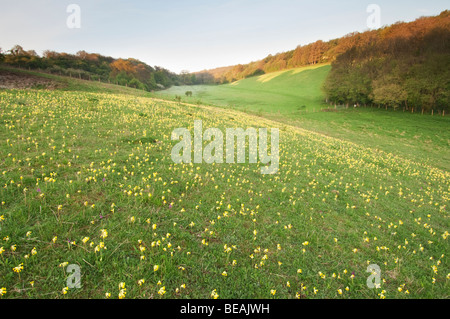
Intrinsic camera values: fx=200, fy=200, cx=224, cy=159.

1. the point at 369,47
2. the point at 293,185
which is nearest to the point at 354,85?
the point at 369,47

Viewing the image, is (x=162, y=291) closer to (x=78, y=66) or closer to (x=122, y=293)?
(x=122, y=293)

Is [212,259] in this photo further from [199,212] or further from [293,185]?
[293,185]

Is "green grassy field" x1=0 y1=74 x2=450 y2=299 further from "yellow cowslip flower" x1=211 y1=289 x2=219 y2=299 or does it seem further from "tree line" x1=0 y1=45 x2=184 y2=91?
"tree line" x1=0 y1=45 x2=184 y2=91

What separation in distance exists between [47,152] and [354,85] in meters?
77.1

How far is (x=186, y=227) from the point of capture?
5.84m

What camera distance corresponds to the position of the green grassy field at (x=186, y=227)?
4.22 metres

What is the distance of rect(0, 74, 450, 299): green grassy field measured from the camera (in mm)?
4219

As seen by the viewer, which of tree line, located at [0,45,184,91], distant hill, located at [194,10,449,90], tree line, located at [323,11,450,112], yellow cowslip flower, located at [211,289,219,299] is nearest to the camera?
yellow cowslip flower, located at [211,289,219,299]

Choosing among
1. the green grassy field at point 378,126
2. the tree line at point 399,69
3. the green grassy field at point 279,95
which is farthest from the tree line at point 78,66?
the tree line at point 399,69

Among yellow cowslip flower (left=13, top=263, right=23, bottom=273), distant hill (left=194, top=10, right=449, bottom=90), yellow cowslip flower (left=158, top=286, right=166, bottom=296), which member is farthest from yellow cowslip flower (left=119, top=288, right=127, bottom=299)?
distant hill (left=194, top=10, right=449, bottom=90)

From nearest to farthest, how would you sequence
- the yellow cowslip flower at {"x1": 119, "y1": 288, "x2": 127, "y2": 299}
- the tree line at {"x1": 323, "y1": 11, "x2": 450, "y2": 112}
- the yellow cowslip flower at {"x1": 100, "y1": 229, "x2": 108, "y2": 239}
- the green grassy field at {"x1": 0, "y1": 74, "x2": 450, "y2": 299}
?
the yellow cowslip flower at {"x1": 119, "y1": 288, "x2": 127, "y2": 299} < the green grassy field at {"x1": 0, "y1": 74, "x2": 450, "y2": 299} < the yellow cowslip flower at {"x1": 100, "y1": 229, "x2": 108, "y2": 239} < the tree line at {"x1": 323, "y1": 11, "x2": 450, "y2": 112}

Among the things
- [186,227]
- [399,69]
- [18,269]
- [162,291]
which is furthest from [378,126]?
[18,269]

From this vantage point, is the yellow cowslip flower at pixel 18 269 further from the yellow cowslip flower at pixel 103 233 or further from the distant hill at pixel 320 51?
the distant hill at pixel 320 51

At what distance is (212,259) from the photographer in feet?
16.2
